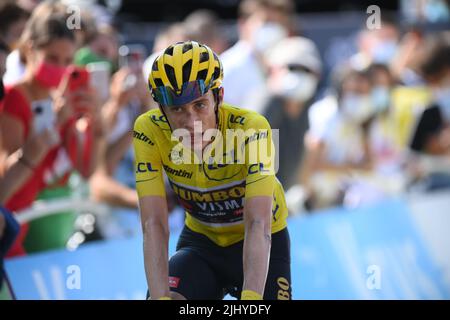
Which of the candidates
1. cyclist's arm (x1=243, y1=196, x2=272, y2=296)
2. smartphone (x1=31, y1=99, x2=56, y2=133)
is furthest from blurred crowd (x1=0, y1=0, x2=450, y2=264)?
cyclist's arm (x1=243, y1=196, x2=272, y2=296)

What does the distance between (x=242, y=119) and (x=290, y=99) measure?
4091 mm

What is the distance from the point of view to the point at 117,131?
8016 mm

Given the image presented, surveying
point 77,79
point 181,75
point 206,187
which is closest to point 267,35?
point 77,79

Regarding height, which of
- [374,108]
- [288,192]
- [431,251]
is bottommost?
[431,251]

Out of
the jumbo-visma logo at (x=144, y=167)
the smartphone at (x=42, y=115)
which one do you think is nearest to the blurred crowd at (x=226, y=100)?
the smartphone at (x=42, y=115)

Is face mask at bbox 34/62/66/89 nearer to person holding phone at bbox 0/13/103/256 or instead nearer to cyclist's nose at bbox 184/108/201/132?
person holding phone at bbox 0/13/103/256

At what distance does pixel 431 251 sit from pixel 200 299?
539 cm

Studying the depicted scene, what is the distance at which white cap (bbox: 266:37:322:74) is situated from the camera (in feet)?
30.6

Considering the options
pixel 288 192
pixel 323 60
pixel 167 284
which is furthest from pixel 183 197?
pixel 323 60

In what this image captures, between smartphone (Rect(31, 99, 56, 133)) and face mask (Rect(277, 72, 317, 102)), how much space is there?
279 centimetres

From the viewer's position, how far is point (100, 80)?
289 inches

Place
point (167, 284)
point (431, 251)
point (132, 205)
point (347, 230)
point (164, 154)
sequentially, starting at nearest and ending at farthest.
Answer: point (167, 284), point (164, 154), point (132, 205), point (347, 230), point (431, 251)

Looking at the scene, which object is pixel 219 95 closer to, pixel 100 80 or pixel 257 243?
pixel 257 243
